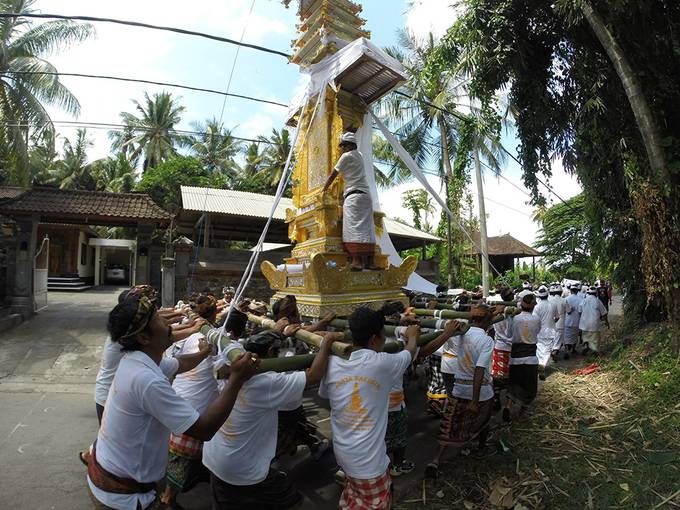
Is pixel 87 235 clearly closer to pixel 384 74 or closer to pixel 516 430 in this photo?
pixel 384 74

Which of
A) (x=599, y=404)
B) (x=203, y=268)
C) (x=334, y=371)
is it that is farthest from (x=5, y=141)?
(x=599, y=404)

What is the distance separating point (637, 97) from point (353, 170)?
3854mm

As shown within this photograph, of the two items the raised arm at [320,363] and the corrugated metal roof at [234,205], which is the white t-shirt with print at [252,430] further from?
the corrugated metal roof at [234,205]

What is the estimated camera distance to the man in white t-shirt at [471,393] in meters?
3.83

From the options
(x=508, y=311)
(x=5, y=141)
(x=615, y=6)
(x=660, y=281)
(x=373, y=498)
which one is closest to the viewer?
(x=373, y=498)

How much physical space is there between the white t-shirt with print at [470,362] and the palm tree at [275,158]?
24.0 metres

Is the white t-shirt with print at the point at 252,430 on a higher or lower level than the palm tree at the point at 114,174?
lower

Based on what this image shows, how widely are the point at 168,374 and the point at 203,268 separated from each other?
1000 centimetres

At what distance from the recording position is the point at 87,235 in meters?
24.4

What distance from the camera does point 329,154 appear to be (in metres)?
5.46

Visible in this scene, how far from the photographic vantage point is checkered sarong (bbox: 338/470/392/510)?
95.8 inches

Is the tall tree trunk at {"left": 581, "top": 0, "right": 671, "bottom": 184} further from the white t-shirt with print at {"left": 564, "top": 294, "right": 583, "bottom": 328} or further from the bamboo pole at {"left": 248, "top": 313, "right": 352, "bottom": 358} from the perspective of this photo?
the white t-shirt with print at {"left": 564, "top": 294, "right": 583, "bottom": 328}

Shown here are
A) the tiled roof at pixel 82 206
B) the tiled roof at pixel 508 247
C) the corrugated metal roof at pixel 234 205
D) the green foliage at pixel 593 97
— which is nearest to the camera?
the green foliage at pixel 593 97

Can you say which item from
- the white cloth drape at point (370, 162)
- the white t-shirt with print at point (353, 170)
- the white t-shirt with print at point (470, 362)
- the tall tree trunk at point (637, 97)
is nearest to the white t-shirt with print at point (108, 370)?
the white t-shirt with print at point (353, 170)
